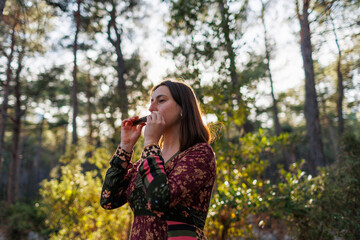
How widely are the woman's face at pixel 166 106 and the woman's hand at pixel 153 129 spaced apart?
4.6 inches

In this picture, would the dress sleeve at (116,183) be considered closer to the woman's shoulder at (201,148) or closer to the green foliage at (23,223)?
the woman's shoulder at (201,148)

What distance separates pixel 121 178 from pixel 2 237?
11.4 m

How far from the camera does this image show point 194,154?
4.50ft

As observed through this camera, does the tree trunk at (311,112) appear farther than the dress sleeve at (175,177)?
Yes

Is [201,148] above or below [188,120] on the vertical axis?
below

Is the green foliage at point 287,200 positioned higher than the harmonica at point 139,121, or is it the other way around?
the harmonica at point 139,121

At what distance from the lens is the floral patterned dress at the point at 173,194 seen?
1.21m

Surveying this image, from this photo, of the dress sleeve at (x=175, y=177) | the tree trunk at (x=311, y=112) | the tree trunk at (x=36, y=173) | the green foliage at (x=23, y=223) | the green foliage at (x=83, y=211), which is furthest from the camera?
the tree trunk at (x=36, y=173)

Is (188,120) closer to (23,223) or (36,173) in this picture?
(23,223)

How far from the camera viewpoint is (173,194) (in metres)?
1.20

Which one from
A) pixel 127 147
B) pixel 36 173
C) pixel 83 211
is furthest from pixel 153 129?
pixel 36 173

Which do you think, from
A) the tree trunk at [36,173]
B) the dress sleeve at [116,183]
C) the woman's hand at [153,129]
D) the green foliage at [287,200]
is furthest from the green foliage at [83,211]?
the tree trunk at [36,173]

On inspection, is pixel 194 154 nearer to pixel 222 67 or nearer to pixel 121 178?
pixel 121 178

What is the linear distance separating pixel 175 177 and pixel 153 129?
1.00ft
